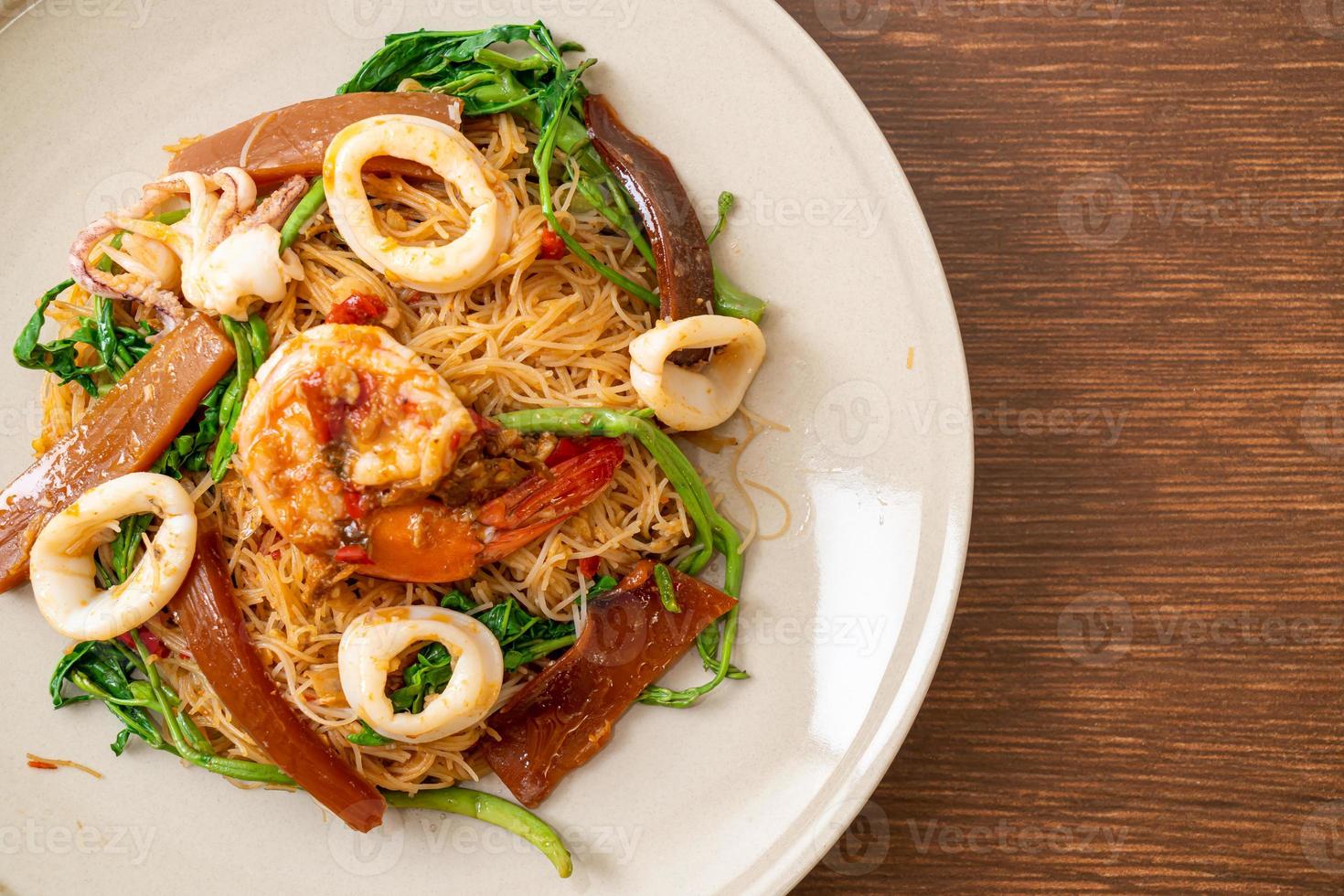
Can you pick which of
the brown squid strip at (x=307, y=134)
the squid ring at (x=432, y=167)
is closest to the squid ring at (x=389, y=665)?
the squid ring at (x=432, y=167)

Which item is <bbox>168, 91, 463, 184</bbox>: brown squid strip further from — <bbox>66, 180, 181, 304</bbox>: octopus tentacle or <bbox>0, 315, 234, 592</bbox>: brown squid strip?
<bbox>0, 315, 234, 592</bbox>: brown squid strip

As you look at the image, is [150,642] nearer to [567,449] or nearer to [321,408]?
[321,408]

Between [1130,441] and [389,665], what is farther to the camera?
[1130,441]

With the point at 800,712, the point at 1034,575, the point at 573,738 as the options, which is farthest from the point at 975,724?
the point at 573,738

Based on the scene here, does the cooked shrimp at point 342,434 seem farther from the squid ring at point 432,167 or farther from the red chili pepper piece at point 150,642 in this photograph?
the red chili pepper piece at point 150,642

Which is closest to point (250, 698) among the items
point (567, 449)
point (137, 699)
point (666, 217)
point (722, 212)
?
point (137, 699)
